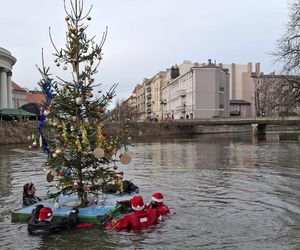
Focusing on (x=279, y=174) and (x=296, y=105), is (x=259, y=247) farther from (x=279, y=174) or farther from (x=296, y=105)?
(x=296, y=105)

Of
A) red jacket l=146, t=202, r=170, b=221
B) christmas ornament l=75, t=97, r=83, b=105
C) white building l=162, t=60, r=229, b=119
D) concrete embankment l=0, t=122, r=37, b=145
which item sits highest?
white building l=162, t=60, r=229, b=119

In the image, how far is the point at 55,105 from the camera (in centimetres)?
1163

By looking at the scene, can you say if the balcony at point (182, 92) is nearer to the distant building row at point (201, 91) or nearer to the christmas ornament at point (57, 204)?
the distant building row at point (201, 91)

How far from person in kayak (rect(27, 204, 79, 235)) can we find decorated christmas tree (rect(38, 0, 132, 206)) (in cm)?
122

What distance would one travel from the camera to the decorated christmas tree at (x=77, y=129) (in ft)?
38.1

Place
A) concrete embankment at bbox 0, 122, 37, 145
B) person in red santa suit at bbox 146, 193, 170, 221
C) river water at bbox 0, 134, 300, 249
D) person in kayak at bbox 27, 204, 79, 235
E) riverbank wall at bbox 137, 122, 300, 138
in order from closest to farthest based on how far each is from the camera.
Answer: river water at bbox 0, 134, 300, 249 → person in kayak at bbox 27, 204, 79, 235 → person in red santa suit at bbox 146, 193, 170, 221 → concrete embankment at bbox 0, 122, 37, 145 → riverbank wall at bbox 137, 122, 300, 138

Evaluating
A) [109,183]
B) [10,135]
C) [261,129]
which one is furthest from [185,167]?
[261,129]

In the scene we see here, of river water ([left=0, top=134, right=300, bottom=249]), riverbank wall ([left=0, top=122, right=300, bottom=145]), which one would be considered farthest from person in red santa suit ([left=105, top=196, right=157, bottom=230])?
riverbank wall ([left=0, top=122, right=300, bottom=145])

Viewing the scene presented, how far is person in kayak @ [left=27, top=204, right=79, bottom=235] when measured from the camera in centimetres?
1048

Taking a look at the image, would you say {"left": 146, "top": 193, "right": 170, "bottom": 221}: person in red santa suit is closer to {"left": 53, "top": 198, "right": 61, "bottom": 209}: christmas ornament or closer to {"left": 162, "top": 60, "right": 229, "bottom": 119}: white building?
{"left": 53, "top": 198, "right": 61, "bottom": 209}: christmas ornament

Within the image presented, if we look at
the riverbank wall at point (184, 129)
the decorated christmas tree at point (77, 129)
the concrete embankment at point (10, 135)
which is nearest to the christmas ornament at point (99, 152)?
the decorated christmas tree at point (77, 129)

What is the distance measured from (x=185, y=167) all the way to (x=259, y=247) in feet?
52.5

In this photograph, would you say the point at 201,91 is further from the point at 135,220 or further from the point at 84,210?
the point at 135,220

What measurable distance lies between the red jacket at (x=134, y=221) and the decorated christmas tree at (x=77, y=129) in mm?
1274
